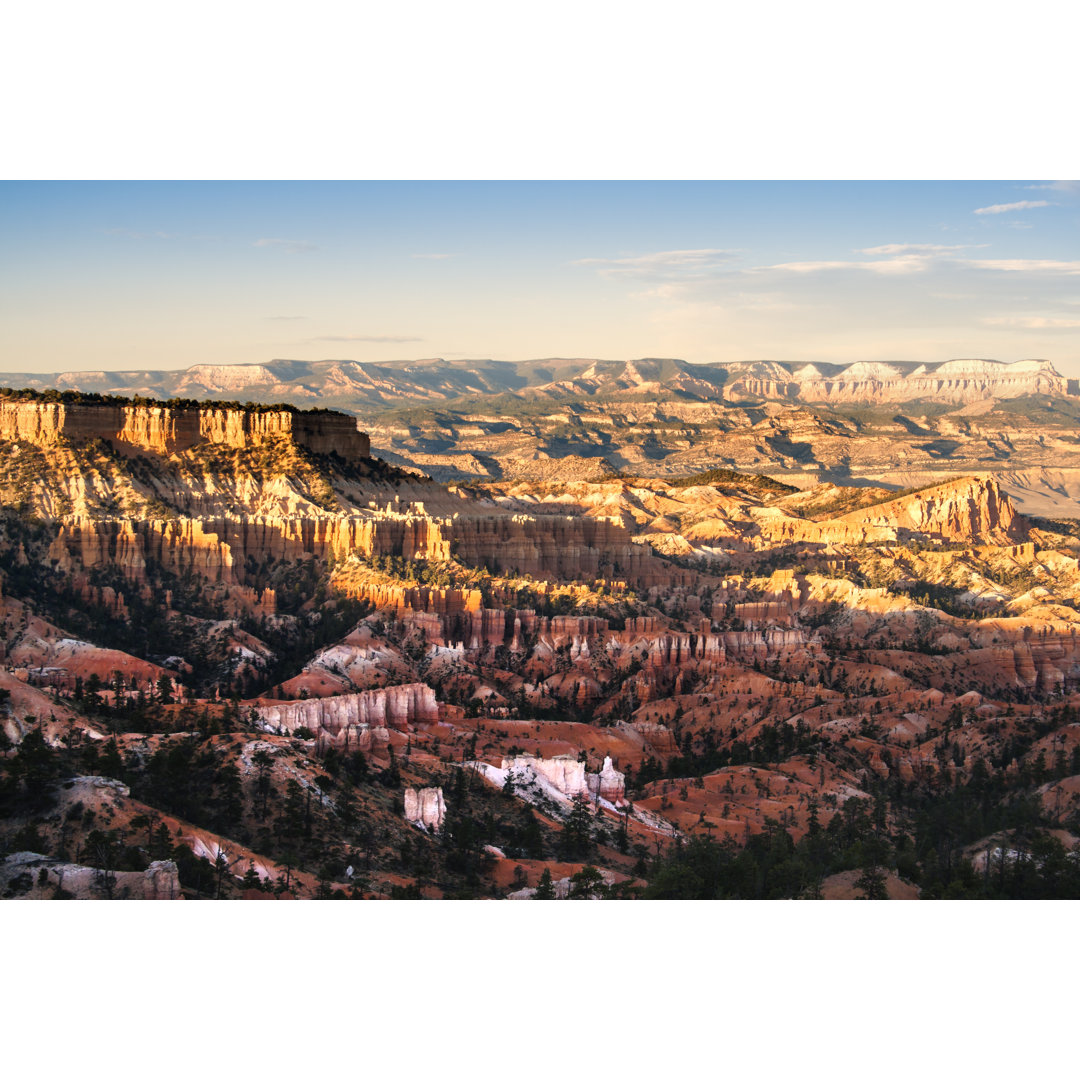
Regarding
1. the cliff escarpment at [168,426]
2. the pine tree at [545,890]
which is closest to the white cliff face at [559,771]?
the pine tree at [545,890]

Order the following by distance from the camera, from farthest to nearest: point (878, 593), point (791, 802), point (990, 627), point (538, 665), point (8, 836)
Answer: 1. point (878, 593)
2. point (990, 627)
3. point (538, 665)
4. point (791, 802)
5. point (8, 836)

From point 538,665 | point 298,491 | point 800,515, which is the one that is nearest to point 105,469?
point 298,491

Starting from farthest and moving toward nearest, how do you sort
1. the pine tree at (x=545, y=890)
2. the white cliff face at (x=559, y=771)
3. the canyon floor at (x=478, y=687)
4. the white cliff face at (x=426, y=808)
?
the white cliff face at (x=559, y=771)
the white cliff face at (x=426, y=808)
the canyon floor at (x=478, y=687)
the pine tree at (x=545, y=890)

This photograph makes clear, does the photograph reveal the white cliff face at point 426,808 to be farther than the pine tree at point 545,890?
Yes

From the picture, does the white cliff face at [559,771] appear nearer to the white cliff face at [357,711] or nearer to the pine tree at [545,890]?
the white cliff face at [357,711]

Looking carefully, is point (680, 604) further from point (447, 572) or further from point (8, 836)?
point (8, 836)

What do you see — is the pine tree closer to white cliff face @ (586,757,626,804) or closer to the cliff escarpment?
white cliff face @ (586,757,626,804)

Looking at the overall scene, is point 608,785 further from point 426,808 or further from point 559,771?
point 426,808
